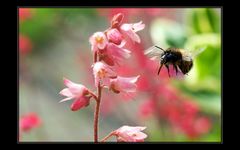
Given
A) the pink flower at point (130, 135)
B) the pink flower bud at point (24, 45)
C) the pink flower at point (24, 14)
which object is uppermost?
the pink flower at point (24, 14)

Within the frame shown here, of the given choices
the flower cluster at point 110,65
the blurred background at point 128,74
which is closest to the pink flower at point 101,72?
the flower cluster at point 110,65

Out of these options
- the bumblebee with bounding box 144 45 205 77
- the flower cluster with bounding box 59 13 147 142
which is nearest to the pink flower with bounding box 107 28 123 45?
the flower cluster with bounding box 59 13 147 142

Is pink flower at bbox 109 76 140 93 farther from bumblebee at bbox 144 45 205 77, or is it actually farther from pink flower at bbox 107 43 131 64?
bumblebee at bbox 144 45 205 77

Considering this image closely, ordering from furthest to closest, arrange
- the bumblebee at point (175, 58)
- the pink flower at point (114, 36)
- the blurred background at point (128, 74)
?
1. the blurred background at point (128, 74)
2. the bumblebee at point (175, 58)
3. the pink flower at point (114, 36)

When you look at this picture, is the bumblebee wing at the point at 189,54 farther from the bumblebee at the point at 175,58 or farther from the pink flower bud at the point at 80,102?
the pink flower bud at the point at 80,102

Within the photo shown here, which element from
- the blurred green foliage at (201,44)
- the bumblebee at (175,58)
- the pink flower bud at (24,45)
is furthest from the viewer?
the pink flower bud at (24,45)

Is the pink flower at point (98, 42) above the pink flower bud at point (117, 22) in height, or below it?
below
